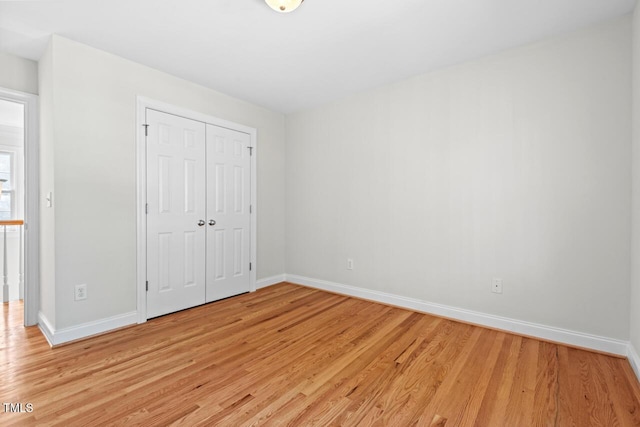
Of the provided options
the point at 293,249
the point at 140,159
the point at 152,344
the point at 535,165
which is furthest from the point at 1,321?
the point at 535,165

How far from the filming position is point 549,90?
2.44 meters

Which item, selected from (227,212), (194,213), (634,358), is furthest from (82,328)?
(634,358)

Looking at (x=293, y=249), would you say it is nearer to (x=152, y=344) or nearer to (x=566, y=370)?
(x=152, y=344)

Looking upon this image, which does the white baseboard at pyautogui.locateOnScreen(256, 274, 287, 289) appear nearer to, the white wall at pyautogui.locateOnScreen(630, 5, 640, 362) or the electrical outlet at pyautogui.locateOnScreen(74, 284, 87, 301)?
the electrical outlet at pyautogui.locateOnScreen(74, 284, 87, 301)

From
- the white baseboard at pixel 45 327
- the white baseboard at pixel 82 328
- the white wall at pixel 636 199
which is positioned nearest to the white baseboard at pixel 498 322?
the white wall at pixel 636 199

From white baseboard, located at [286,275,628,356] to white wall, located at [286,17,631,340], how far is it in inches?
2.1

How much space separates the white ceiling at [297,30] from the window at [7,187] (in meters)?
3.12

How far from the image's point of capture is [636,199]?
79.5 inches

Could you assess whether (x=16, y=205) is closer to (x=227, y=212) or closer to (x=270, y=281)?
(x=227, y=212)

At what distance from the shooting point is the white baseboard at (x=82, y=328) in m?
2.37

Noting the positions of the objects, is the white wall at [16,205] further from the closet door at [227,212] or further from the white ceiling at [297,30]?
the white ceiling at [297,30]

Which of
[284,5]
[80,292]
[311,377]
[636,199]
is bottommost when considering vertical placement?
[311,377]

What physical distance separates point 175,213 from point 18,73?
69.9 inches

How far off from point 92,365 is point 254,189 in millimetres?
2450
